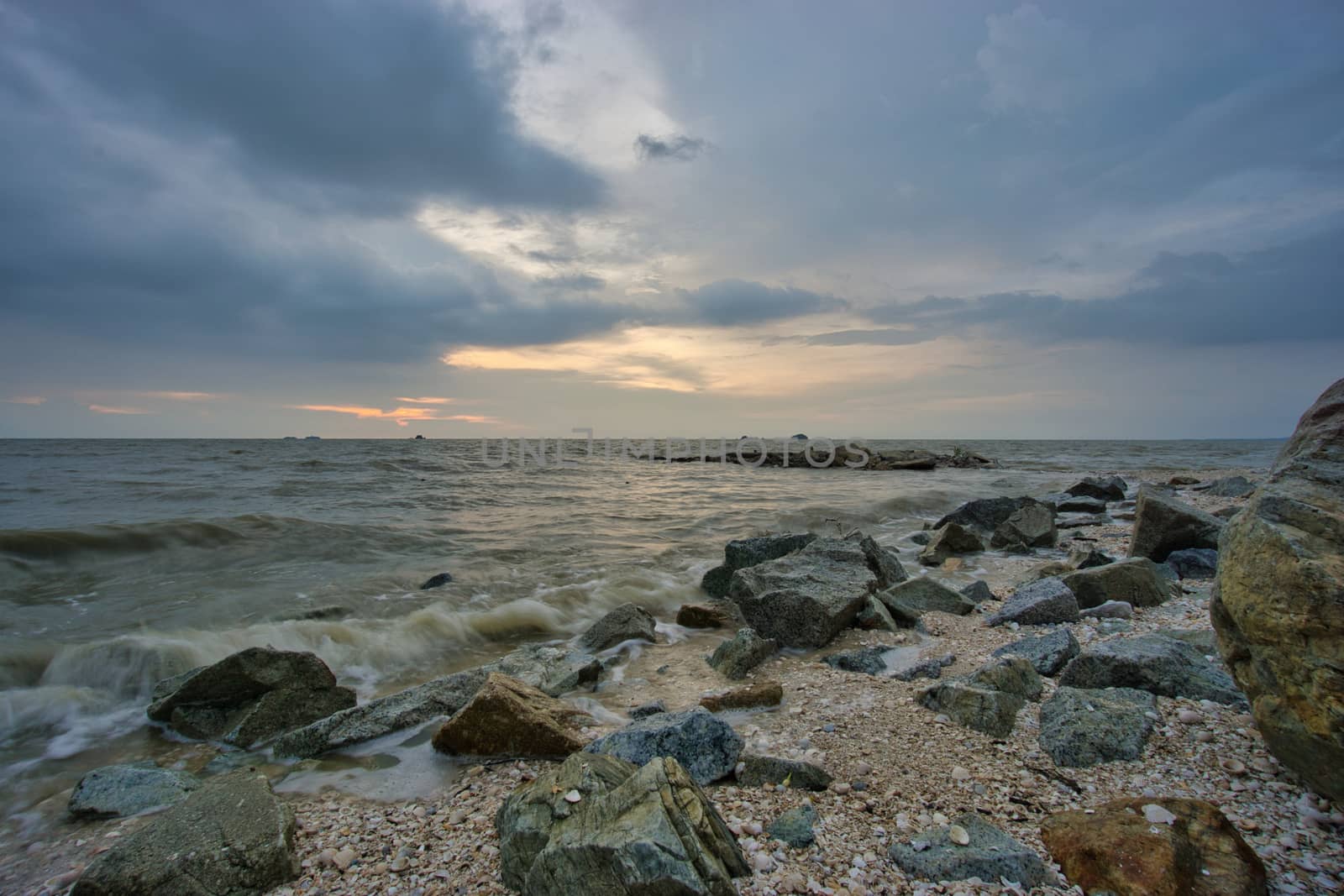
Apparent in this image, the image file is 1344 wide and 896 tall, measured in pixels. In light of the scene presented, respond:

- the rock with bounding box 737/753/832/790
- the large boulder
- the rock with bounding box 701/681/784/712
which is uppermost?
the large boulder

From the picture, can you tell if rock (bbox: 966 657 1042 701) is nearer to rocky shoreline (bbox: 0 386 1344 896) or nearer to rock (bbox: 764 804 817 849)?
rocky shoreline (bbox: 0 386 1344 896)

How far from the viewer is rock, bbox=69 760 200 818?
3232mm

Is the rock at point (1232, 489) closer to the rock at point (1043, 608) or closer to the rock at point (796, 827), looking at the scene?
the rock at point (1043, 608)

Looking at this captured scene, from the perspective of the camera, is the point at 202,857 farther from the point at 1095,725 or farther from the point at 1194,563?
the point at 1194,563

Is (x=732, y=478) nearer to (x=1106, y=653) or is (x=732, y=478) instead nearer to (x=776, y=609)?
(x=776, y=609)

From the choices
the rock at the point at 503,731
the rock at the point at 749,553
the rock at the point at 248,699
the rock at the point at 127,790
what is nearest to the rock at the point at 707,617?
the rock at the point at 749,553

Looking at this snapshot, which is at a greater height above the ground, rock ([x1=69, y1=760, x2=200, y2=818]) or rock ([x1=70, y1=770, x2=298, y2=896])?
rock ([x1=70, y1=770, x2=298, y2=896])

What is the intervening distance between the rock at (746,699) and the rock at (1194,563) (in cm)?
578

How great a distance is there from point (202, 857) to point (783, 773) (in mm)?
2416

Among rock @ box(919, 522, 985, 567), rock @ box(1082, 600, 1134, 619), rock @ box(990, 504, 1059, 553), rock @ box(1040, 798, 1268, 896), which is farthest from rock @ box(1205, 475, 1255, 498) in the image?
rock @ box(1040, 798, 1268, 896)

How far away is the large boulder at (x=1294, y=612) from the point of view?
2.00 m

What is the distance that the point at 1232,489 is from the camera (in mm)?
15719

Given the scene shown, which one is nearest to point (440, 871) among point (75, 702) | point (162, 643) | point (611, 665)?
point (611, 665)

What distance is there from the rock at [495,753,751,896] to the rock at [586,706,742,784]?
1.45 feet
